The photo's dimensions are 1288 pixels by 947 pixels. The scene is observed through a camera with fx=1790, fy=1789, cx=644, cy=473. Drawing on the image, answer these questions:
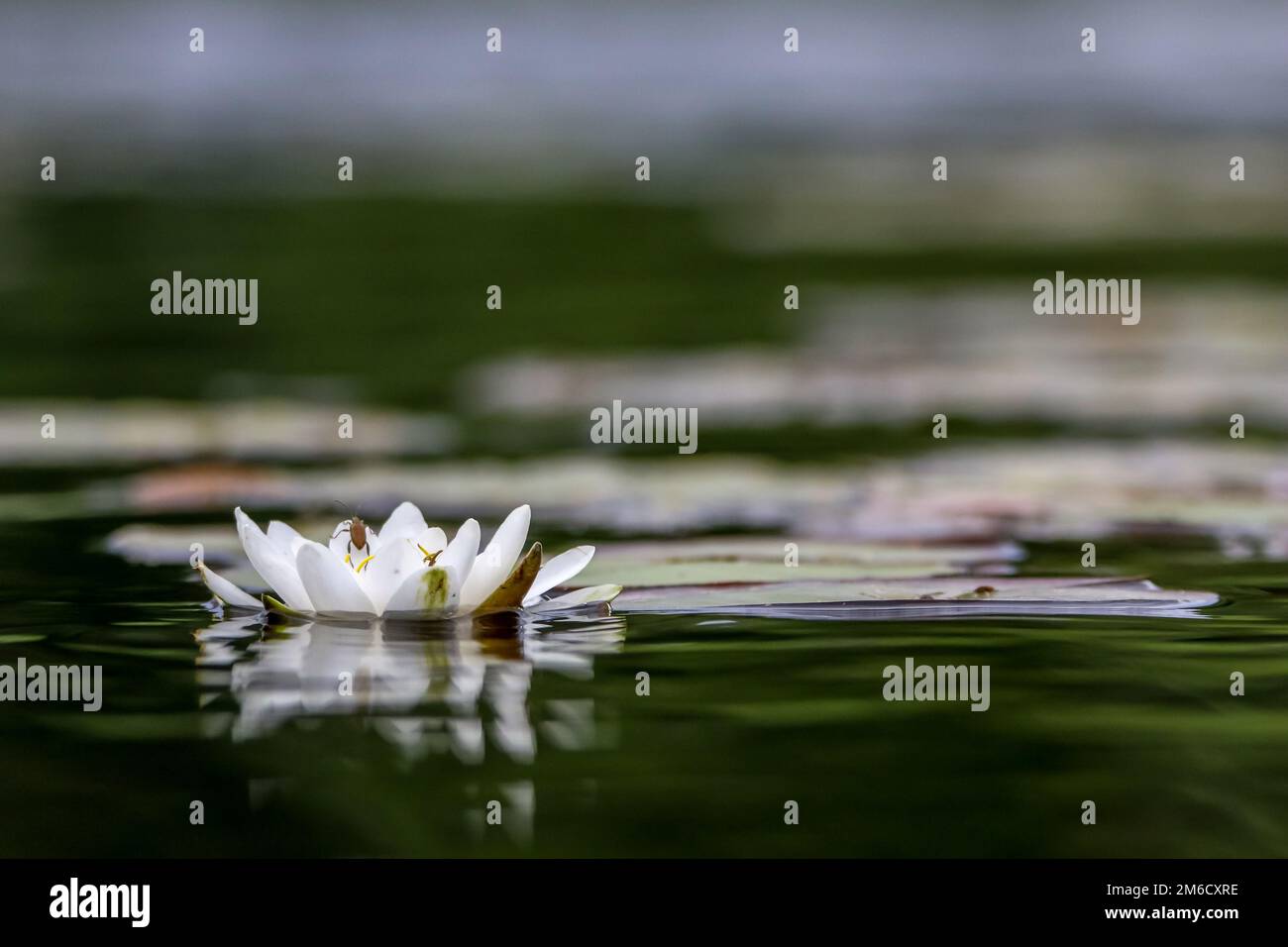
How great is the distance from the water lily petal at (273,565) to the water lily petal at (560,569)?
1.58 ft

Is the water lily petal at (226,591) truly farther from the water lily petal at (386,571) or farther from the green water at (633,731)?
the water lily petal at (386,571)

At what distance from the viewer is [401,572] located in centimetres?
373

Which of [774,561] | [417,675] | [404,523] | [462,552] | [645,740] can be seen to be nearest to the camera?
[645,740]

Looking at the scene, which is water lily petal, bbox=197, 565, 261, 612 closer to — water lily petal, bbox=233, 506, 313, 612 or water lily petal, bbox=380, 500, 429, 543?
water lily petal, bbox=233, 506, 313, 612

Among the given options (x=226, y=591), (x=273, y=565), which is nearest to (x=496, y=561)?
(x=273, y=565)

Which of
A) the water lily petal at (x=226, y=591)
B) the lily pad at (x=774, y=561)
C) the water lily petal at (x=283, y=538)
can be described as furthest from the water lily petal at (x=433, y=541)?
the lily pad at (x=774, y=561)

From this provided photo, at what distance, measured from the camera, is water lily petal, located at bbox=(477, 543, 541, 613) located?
3.68 meters

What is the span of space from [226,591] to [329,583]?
0.79ft

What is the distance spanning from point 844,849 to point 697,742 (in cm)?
54

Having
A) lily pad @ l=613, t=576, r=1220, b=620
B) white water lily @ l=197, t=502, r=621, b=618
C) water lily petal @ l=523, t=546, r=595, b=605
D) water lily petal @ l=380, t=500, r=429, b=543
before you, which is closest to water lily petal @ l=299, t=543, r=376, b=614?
white water lily @ l=197, t=502, r=621, b=618

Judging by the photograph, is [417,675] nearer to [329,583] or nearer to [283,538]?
[329,583]

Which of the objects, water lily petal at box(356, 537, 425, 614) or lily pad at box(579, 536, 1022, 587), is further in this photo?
lily pad at box(579, 536, 1022, 587)

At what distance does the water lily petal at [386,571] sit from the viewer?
3688mm

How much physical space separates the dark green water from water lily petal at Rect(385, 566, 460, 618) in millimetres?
62
